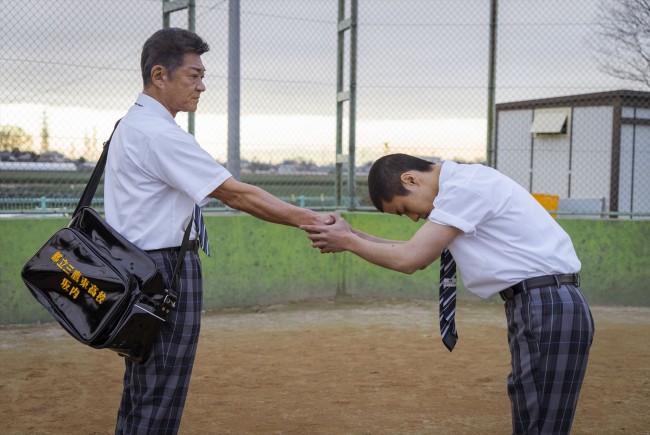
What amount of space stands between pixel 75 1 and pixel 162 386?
598 centimetres

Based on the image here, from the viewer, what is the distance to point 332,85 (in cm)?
971

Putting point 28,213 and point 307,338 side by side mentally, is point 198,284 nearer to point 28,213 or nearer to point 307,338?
point 307,338

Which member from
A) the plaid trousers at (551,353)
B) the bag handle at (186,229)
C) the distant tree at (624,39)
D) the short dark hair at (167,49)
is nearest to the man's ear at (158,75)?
the short dark hair at (167,49)

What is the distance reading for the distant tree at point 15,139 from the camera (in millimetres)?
7770

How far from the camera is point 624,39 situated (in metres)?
10.4

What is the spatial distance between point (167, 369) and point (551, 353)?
1.32 m

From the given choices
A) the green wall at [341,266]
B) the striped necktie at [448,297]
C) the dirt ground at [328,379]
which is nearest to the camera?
the striped necktie at [448,297]

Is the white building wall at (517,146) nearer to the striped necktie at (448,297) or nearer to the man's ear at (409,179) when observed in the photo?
the striped necktie at (448,297)

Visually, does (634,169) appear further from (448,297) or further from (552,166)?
(448,297)

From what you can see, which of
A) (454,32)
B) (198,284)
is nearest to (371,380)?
(198,284)

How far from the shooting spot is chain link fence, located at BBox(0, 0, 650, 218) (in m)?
7.87

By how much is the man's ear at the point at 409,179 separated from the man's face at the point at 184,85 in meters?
0.85

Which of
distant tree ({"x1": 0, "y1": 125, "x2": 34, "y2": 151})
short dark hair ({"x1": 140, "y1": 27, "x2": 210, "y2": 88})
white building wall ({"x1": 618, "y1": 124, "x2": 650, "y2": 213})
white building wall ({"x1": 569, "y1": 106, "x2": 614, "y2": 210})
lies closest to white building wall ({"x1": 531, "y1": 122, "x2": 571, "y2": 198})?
white building wall ({"x1": 569, "y1": 106, "x2": 614, "y2": 210})

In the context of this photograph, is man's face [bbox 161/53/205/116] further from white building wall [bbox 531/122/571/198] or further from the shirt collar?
white building wall [bbox 531/122/571/198]
